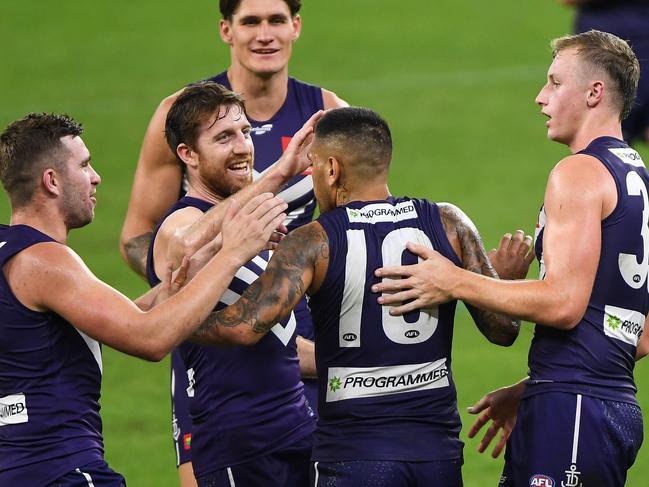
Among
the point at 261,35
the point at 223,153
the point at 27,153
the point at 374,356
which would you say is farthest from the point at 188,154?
the point at 261,35

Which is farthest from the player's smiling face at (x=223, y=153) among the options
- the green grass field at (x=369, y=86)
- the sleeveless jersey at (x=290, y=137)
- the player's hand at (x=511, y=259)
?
the green grass field at (x=369, y=86)

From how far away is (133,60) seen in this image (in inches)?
878

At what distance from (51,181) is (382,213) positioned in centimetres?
146

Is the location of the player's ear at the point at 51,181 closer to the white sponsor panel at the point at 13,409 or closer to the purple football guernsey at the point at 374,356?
the white sponsor panel at the point at 13,409

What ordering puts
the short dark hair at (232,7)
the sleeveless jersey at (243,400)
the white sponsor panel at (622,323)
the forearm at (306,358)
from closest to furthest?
the white sponsor panel at (622,323), the sleeveless jersey at (243,400), the forearm at (306,358), the short dark hair at (232,7)

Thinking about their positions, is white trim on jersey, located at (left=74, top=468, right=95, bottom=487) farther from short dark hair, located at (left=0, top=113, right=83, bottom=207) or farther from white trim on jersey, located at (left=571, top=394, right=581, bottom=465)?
white trim on jersey, located at (left=571, top=394, right=581, bottom=465)

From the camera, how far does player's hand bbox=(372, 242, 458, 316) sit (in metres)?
5.80

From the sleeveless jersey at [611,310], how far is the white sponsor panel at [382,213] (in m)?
0.66

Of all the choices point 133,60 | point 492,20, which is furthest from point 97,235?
point 492,20

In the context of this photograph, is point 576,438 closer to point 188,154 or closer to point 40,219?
point 188,154

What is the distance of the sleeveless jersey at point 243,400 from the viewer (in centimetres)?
635

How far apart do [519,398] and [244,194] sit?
164 centimetres

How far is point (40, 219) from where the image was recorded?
596 cm

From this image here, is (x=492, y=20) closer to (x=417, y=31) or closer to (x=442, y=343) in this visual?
(x=417, y=31)
